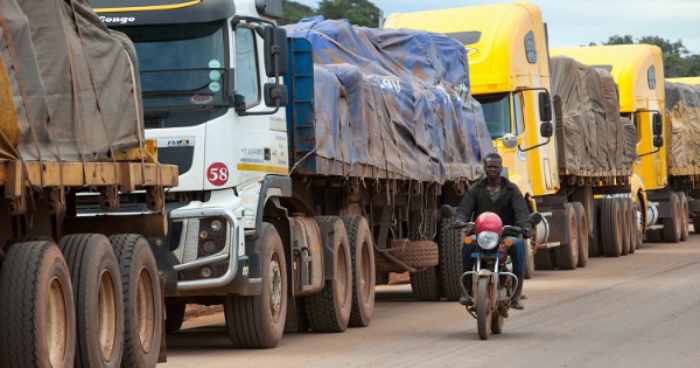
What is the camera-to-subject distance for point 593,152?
31484 millimetres

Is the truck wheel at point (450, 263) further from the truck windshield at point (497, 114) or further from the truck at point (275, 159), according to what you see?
the truck windshield at point (497, 114)

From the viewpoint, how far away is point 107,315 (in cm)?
1094

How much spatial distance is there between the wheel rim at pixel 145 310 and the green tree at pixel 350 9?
7055 cm

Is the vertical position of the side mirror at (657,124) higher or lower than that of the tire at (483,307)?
higher

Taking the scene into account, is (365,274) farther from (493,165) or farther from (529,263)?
(529,263)

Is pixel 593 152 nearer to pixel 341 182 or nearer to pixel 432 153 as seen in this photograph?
pixel 432 153

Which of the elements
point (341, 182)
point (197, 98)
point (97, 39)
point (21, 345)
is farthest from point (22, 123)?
point (341, 182)

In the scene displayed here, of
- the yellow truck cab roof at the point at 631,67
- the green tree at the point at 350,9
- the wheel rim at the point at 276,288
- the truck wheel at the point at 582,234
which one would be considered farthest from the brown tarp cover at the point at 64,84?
the green tree at the point at 350,9

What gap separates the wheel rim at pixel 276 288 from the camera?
48.1 ft

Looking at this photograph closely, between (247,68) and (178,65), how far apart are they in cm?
73

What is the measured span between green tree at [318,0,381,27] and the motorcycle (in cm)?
6713

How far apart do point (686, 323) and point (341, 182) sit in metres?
3.73

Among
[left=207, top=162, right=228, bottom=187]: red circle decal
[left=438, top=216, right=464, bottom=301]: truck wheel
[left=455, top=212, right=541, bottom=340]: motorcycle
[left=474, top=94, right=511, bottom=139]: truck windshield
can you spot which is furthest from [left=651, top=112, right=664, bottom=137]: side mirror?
[left=207, top=162, right=228, bottom=187]: red circle decal

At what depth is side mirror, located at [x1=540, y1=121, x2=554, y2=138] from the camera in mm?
25219
